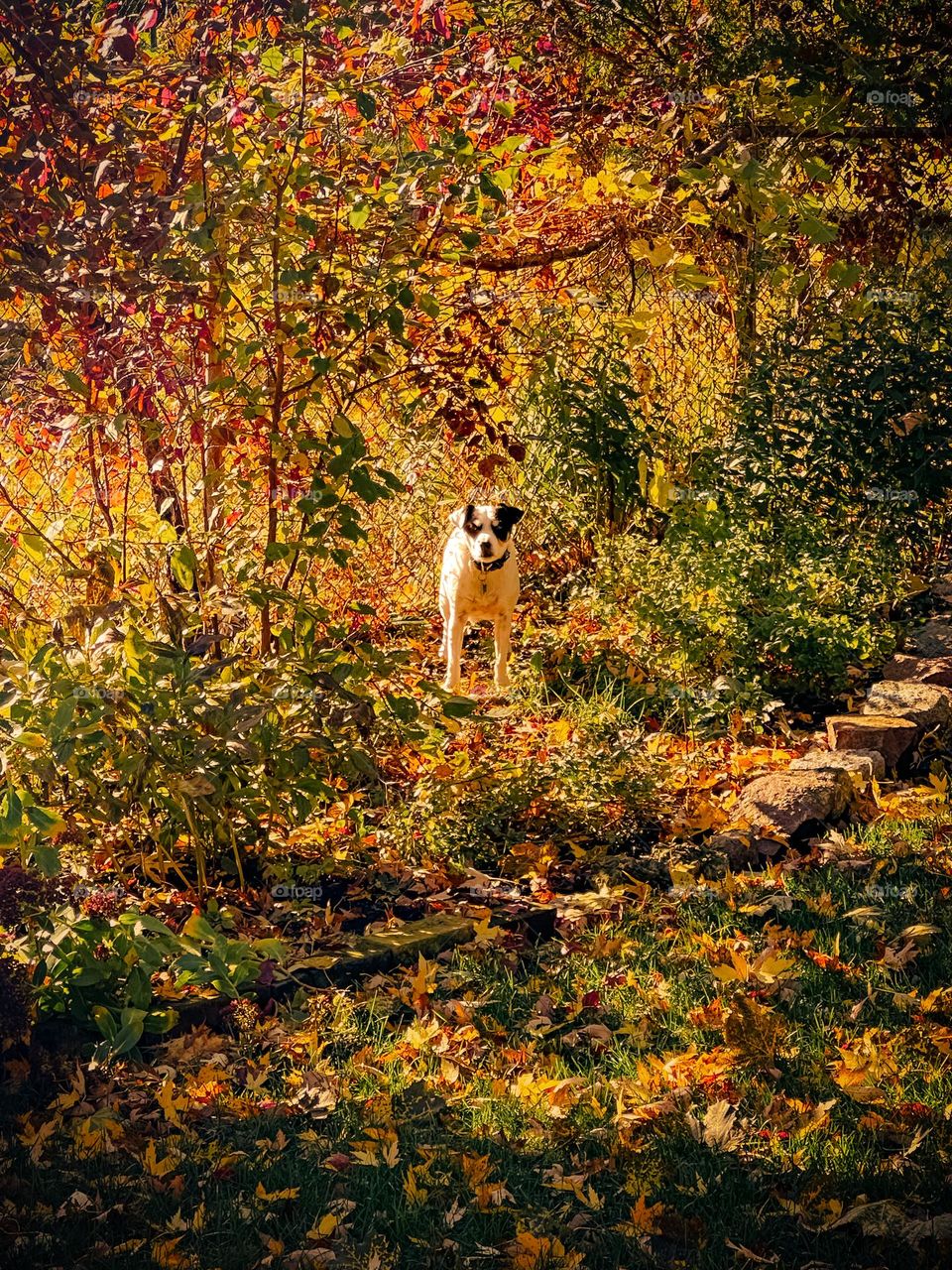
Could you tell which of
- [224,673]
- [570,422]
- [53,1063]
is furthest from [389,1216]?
[570,422]

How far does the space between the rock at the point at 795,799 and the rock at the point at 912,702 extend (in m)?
0.65

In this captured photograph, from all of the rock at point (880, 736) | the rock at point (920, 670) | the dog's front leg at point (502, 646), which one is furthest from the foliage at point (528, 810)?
the rock at point (920, 670)

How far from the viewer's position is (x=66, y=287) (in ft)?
13.6

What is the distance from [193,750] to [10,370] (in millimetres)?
1289

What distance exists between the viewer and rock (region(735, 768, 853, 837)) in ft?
16.0

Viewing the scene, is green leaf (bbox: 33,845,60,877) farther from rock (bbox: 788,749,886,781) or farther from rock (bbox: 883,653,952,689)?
rock (bbox: 883,653,952,689)

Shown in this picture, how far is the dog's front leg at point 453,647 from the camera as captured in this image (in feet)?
21.3

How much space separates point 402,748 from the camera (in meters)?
5.61

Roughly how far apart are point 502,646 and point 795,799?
1.93 meters

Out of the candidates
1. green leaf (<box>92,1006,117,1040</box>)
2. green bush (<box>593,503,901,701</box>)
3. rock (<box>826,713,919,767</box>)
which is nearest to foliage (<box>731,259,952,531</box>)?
green bush (<box>593,503,901,701</box>)

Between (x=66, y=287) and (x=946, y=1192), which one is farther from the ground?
(x=66, y=287)

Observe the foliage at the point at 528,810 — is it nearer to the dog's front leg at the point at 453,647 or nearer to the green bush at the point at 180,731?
the green bush at the point at 180,731

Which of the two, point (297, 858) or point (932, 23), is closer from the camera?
point (297, 858)

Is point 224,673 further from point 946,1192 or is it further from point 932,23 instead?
point 932,23
